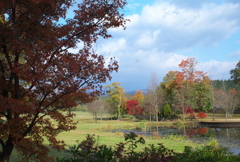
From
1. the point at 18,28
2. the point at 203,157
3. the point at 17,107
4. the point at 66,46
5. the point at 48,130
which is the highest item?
the point at 18,28

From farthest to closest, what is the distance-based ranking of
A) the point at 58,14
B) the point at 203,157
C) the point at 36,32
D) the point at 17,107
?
1. the point at 203,157
2. the point at 58,14
3. the point at 36,32
4. the point at 17,107

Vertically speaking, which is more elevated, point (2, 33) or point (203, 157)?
point (2, 33)

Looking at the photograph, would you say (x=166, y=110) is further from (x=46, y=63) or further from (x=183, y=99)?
(x=46, y=63)

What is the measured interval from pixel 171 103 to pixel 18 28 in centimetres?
3120

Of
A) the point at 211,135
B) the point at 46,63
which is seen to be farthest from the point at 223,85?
the point at 46,63

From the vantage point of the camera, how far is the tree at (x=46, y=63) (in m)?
3.52

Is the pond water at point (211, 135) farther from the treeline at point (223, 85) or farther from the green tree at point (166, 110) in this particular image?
the treeline at point (223, 85)

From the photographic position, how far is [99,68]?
3619 millimetres

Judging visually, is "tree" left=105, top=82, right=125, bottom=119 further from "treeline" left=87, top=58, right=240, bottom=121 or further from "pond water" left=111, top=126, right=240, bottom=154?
"pond water" left=111, top=126, right=240, bottom=154

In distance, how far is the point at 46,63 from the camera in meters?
3.60

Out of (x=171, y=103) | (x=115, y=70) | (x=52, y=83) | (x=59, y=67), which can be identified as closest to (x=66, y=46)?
(x=59, y=67)

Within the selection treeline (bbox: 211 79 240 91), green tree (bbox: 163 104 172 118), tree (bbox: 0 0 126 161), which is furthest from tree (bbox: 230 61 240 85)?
tree (bbox: 0 0 126 161)

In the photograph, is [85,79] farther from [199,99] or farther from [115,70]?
[199,99]

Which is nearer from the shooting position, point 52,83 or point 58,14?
point 52,83
